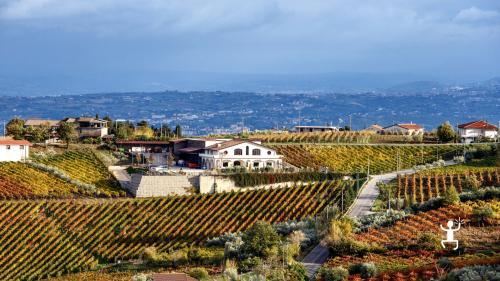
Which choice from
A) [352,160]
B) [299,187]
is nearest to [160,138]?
[352,160]

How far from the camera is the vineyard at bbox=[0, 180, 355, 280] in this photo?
2168 inches

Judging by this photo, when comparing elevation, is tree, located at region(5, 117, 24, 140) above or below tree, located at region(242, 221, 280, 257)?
above

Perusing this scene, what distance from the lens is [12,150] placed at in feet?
233

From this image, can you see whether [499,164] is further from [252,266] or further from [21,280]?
[21,280]

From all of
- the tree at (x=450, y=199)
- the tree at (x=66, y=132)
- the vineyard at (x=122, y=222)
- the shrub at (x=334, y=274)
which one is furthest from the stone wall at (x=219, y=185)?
the shrub at (x=334, y=274)

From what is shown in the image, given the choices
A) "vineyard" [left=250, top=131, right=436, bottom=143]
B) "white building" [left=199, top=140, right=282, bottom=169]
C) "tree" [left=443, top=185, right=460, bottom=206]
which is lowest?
"tree" [left=443, top=185, right=460, bottom=206]

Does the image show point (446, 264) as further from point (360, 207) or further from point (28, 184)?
point (28, 184)

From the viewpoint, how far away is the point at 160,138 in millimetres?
86062

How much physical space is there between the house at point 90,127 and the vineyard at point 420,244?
4608 centimetres

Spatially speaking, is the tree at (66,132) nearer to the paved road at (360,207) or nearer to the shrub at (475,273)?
the paved road at (360,207)

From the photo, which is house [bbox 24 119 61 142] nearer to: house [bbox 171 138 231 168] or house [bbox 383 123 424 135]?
house [bbox 171 138 231 168]

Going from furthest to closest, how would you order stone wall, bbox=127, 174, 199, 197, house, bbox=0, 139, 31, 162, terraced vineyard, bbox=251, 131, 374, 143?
1. terraced vineyard, bbox=251, 131, 374, 143
2. house, bbox=0, 139, 31, 162
3. stone wall, bbox=127, 174, 199, 197

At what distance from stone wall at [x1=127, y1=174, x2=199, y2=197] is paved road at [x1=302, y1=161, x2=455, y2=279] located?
12.3 m

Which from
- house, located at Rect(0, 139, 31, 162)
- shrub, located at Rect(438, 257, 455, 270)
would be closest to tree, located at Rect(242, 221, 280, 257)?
shrub, located at Rect(438, 257, 455, 270)
